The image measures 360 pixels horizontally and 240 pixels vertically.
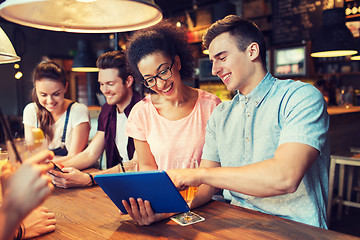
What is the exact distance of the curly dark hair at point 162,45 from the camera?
70.6 inches

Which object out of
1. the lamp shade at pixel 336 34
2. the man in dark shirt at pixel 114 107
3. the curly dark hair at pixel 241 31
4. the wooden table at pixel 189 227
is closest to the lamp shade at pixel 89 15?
the curly dark hair at pixel 241 31

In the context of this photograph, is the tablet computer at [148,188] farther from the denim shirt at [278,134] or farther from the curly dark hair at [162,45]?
the curly dark hair at [162,45]

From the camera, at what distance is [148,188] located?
989mm

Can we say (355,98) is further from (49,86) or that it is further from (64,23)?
(64,23)

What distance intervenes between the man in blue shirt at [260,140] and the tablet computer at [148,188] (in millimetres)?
71

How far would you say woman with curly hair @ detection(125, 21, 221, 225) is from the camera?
5.79 ft

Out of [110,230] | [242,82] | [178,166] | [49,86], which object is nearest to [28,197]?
[110,230]

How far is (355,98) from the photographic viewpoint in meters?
5.34

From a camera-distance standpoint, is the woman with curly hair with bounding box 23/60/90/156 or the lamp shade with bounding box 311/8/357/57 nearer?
the woman with curly hair with bounding box 23/60/90/156

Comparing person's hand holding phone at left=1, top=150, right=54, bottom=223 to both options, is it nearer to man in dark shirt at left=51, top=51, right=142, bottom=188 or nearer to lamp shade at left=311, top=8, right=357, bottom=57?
man in dark shirt at left=51, top=51, right=142, bottom=188

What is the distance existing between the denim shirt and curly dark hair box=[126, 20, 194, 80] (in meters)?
0.58

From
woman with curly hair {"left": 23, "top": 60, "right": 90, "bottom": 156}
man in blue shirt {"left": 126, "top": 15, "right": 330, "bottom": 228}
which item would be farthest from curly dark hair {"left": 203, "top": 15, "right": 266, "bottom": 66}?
woman with curly hair {"left": 23, "top": 60, "right": 90, "bottom": 156}

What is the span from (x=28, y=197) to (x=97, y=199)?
732 mm

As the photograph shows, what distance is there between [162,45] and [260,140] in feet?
2.77
